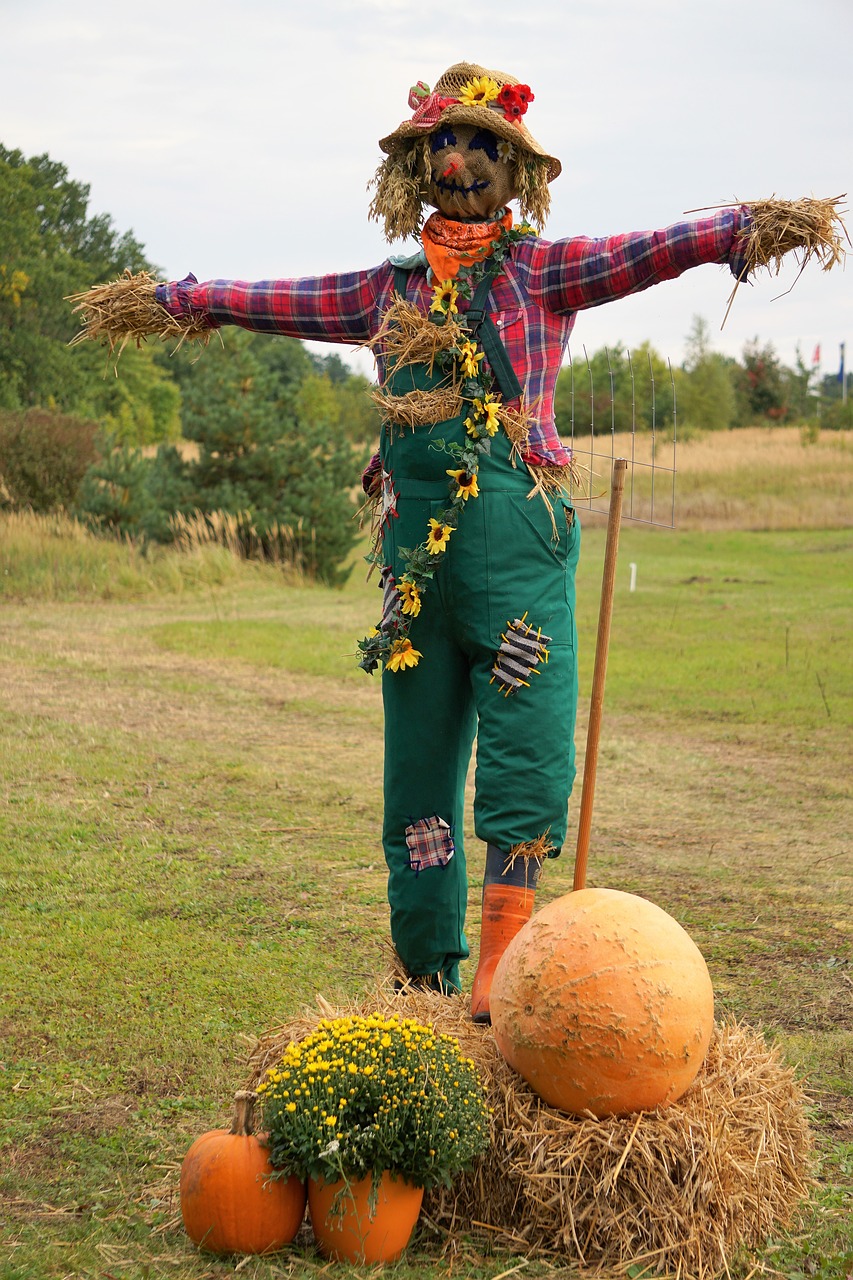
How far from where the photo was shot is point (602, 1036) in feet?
8.45

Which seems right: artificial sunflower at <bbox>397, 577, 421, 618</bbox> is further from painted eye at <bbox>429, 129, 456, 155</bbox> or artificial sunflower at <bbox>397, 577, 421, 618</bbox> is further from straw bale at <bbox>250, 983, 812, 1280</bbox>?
painted eye at <bbox>429, 129, 456, 155</bbox>

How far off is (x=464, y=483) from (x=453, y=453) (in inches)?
3.0

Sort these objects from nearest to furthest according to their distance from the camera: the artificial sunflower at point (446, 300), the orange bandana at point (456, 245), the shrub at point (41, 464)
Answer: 1. the artificial sunflower at point (446, 300)
2. the orange bandana at point (456, 245)
3. the shrub at point (41, 464)

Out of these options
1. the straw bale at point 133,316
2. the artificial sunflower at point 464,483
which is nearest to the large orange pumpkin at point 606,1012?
the artificial sunflower at point 464,483

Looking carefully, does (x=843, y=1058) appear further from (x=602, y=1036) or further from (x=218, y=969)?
(x=218, y=969)

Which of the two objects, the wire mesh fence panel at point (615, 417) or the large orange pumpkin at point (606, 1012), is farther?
the wire mesh fence panel at point (615, 417)

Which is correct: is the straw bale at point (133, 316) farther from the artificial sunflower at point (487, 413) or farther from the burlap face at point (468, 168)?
the artificial sunflower at point (487, 413)

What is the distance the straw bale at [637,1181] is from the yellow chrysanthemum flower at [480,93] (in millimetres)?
Answer: 2319

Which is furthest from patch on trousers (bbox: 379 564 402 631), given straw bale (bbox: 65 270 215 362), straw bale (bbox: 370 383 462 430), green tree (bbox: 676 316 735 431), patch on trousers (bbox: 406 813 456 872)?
green tree (bbox: 676 316 735 431)

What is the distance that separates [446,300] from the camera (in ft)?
10.8

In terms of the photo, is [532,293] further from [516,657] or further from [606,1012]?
[606,1012]

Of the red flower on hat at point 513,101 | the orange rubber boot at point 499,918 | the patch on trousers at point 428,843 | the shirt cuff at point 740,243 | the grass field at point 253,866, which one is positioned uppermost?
the red flower on hat at point 513,101

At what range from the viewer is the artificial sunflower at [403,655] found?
3252mm

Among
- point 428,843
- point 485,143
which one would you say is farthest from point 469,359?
point 428,843
